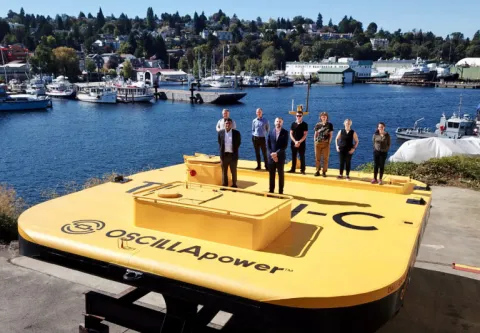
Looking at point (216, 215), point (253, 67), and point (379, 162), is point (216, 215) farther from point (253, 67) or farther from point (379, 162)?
point (253, 67)

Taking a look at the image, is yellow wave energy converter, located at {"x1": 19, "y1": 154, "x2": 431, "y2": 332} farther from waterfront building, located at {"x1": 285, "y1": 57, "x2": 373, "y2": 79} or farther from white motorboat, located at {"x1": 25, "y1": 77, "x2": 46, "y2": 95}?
waterfront building, located at {"x1": 285, "y1": 57, "x2": 373, "y2": 79}

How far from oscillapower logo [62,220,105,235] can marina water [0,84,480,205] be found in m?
13.8

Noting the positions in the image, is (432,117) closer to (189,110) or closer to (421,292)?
(189,110)

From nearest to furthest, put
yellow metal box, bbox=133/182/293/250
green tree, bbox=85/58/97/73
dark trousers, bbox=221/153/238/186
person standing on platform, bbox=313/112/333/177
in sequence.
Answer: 1. yellow metal box, bbox=133/182/293/250
2. dark trousers, bbox=221/153/238/186
3. person standing on platform, bbox=313/112/333/177
4. green tree, bbox=85/58/97/73

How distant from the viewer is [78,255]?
Result: 6051 millimetres

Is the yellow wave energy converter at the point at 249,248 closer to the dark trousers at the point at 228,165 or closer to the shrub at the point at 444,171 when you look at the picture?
the dark trousers at the point at 228,165

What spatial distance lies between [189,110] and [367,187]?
231 ft

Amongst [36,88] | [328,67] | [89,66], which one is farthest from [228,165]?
[328,67]

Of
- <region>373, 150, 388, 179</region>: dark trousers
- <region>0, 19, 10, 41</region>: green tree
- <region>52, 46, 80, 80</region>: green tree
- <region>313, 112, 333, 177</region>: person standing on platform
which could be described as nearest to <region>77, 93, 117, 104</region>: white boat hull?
<region>52, 46, 80, 80</region>: green tree

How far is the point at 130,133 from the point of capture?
53.9 meters

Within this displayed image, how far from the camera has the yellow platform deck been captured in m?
5.10

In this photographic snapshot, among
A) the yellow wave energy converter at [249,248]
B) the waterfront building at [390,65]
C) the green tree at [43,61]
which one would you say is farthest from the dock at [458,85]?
the yellow wave energy converter at [249,248]

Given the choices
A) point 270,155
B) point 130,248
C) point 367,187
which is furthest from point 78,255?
point 367,187

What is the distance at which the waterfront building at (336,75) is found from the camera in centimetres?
15600
